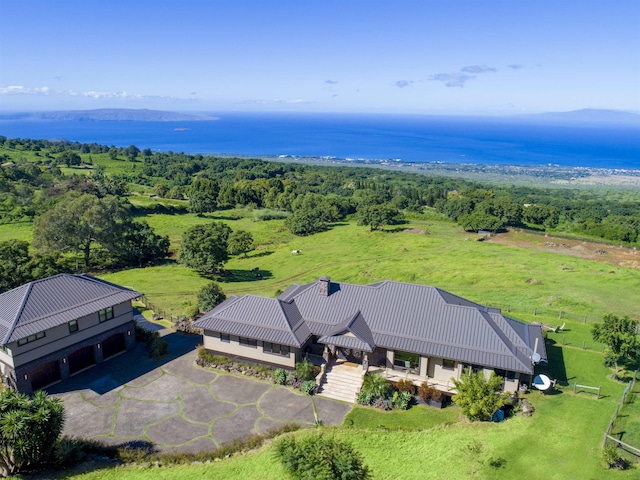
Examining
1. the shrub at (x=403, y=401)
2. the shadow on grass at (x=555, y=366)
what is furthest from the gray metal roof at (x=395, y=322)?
the shrub at (x=403, y=401)

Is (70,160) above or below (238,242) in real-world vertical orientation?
above

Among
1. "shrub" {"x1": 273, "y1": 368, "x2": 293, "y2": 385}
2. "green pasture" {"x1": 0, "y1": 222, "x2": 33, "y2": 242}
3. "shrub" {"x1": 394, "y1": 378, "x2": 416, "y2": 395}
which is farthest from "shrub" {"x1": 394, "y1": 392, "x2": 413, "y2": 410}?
"green pasture" {"x1": 0, "y1": 222, "x2": 33, "y2": 242}

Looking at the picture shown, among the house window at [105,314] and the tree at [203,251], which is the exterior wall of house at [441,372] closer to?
the house window at [105,314]

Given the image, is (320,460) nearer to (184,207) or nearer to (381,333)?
(381,333)

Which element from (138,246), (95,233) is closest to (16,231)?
(95,233)

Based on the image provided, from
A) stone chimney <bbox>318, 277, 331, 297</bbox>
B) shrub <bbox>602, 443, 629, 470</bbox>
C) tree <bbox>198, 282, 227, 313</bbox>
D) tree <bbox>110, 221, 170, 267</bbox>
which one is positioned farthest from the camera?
tree <bbox>110, 221, 170, 267</bbox>

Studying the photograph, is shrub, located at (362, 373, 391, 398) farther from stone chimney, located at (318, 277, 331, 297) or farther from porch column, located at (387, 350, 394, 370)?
stone chimney, located at (318, 277, 331, 297)
